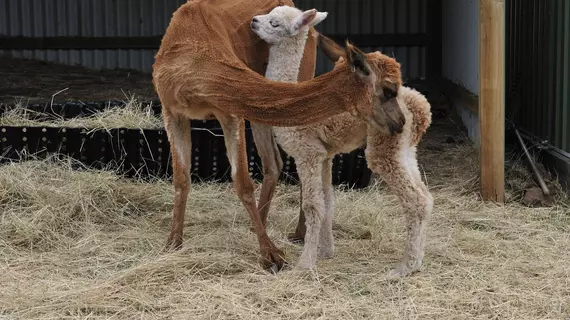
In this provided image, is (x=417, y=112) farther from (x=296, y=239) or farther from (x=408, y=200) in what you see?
(x=296, y=239)

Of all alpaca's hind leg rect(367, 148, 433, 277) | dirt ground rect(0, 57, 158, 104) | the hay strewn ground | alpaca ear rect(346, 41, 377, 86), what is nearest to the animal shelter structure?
dirt ground rect(0, 57, 158, 104)

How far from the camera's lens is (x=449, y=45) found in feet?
35.1

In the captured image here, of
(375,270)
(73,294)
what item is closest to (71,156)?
(73,294)

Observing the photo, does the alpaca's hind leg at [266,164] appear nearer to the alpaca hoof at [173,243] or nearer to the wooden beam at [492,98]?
the alpaca hoof at [173,243]

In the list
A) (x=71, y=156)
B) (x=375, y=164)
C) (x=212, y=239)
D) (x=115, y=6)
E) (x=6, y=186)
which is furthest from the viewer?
(x=115, y=6)

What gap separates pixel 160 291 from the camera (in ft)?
13.9

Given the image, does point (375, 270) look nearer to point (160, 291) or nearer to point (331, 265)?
point (331, 265)

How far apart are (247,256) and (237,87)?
48.1 inches

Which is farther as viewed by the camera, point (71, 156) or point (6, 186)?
point (71, 156)

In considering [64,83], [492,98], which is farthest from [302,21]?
[64,83]


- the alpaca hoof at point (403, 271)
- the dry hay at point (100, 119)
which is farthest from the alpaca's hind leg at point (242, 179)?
the dry hay at point (100, 119)

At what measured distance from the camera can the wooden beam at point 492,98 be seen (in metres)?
6.17

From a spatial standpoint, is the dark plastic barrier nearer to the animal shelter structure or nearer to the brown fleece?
the animal shelter structure

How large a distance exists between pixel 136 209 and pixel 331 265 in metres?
2.05
